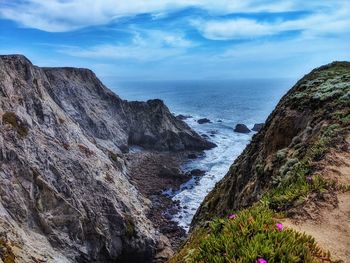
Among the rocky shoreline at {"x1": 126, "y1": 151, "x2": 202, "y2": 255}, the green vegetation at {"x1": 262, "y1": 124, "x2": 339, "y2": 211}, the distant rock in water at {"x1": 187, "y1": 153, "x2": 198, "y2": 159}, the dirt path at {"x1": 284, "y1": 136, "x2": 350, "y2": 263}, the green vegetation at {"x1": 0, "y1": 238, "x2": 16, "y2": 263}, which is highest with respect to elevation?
the green vegetation at {"x1": 262, "y1": 124, "x2": 339, "y2": 211}

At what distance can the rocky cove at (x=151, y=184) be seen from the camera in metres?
10.4

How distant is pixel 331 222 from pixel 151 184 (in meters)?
59.7

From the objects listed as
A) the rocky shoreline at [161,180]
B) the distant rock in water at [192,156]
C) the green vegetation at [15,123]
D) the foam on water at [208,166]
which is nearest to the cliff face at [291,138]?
the green vegetation at [15,123]

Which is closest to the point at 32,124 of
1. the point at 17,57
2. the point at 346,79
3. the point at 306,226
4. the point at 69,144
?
the point at 69,144

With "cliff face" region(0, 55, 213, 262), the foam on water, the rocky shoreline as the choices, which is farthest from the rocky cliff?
Answer: the foam on water

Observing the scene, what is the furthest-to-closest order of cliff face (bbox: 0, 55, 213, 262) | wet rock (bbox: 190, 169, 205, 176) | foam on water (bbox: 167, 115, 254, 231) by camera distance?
wet rock (bbox: 190, 169, 205, 176)
foam on water (bbox: 167, 115, 254, 231)
cliff face (bbox: 0, 55, 213, 262)

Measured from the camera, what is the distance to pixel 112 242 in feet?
133

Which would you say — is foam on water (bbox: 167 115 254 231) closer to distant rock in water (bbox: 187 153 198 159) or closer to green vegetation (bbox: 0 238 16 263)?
distant rock in water (bbox: 187 153 198 159)

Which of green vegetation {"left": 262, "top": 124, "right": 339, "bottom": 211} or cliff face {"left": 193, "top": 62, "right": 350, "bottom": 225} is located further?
cliff face {"left": 193, "top": 62, "right": 350, "bottom": 225}

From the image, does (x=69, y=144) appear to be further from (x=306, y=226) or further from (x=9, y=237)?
(x=306, y=226)

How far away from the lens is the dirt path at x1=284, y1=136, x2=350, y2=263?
29.1 feet

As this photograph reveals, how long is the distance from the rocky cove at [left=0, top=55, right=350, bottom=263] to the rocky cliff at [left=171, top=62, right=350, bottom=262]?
5 cm

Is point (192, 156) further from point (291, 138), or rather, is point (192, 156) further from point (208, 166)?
point (291, 138)

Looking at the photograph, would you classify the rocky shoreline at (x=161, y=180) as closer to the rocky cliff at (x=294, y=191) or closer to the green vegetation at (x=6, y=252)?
the green vegetation at (x=6, y=252)
